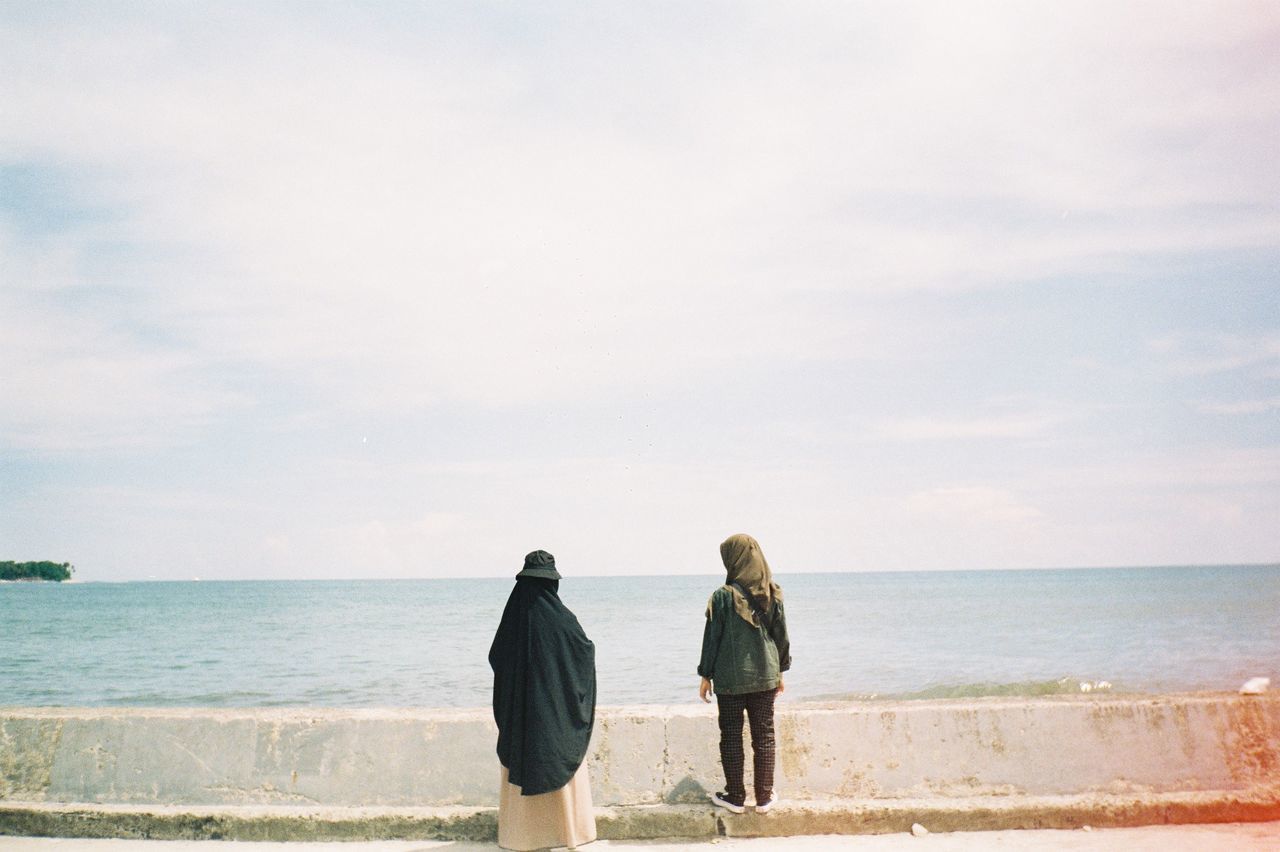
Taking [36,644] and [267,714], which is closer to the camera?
[267,714]

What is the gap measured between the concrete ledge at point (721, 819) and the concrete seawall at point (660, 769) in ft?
0.03

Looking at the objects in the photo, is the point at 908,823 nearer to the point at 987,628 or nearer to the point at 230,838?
the point at 230,838

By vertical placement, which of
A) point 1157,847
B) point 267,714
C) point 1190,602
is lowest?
point 1190,602

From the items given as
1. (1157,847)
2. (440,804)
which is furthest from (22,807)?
(1157,847)

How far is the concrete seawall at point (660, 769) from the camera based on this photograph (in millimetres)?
4629

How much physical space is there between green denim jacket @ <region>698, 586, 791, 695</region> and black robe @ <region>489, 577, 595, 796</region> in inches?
27.1

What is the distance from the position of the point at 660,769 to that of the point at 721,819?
0.45 m

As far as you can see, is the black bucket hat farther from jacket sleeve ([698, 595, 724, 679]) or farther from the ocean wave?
the ocean wave

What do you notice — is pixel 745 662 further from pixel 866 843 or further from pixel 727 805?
pixel 866 843

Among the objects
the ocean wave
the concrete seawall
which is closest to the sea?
the ocean wave

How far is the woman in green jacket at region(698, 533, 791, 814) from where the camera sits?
4535mm

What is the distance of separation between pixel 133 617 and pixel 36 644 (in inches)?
796

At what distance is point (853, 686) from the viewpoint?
823 inches

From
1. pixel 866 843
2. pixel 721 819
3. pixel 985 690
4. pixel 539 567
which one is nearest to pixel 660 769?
pixel 721 819
